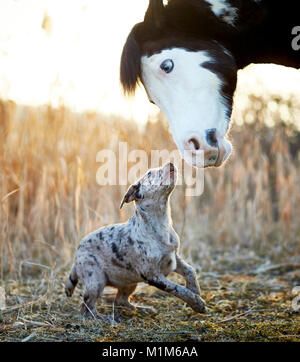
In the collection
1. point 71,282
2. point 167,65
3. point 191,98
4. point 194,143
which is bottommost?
point 71,282

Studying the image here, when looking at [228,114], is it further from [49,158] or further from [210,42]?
[49,158]

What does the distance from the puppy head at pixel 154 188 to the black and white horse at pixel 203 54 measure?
1.66 ft

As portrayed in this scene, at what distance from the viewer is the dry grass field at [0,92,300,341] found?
9.60ft

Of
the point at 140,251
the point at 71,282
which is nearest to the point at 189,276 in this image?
the point at 140,251

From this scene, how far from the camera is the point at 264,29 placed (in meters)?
2.88

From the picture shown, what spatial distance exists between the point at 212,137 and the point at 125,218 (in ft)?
8.24

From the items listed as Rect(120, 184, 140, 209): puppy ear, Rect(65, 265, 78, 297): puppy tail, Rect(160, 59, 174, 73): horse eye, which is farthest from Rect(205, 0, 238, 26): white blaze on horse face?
Rect(65, 265, 78, 297): puppy tail

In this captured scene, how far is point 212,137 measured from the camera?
248 centimetres

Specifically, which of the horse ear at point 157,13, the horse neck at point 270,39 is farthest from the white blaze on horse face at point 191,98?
the horse neck at point 270,39

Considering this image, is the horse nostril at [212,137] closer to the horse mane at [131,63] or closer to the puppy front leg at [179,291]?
the horse mane at [131,63]

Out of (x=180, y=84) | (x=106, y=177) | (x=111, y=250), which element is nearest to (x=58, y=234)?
(x=106, y=177)

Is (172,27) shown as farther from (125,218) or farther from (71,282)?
(125,218)

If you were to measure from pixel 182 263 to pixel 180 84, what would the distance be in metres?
1.20

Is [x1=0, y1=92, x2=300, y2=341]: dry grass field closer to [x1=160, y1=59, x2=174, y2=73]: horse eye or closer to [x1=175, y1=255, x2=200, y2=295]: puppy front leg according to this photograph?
[x1=175, y1=255, x2=200, y2=295]: puppy front leg
